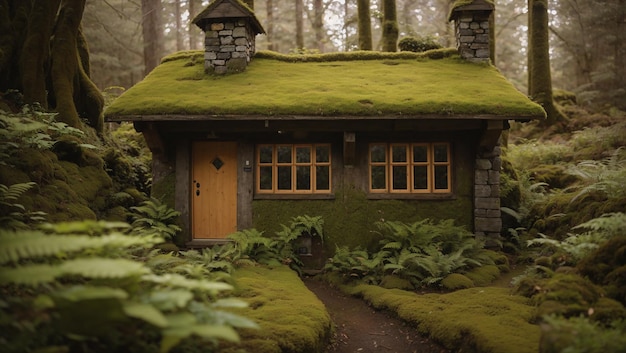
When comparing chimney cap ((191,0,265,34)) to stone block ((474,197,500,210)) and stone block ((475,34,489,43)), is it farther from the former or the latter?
stone block ((474,197,500,210))

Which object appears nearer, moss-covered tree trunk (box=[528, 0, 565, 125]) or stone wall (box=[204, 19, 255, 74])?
stone wall (box=[204, 19, 255, 74])

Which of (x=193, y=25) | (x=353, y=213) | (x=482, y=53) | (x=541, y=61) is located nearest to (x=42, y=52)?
(x=353, y=213)

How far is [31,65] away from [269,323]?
8.04m

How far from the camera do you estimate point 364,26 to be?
15508 mm

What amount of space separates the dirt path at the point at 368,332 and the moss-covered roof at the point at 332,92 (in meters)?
3.89

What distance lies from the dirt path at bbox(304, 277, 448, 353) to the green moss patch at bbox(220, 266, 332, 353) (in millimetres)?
363

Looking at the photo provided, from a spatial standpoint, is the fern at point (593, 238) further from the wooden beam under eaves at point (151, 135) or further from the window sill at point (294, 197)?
the wooden beam under eaves at point (151, 135)

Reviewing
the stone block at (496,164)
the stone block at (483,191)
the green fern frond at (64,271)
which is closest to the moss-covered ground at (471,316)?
the stone block at (483,191)

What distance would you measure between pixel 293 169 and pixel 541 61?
12190 mm

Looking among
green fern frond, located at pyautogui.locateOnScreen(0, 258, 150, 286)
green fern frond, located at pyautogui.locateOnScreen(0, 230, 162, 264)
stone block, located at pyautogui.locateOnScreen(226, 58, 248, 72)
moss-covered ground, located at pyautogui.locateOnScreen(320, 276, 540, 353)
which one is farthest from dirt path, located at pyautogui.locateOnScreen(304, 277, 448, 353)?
stone block, located at pyautogui.locateOnScreen(226, 58, 248, 72)

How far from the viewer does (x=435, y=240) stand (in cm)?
896

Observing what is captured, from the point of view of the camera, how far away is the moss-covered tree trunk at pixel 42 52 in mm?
9031

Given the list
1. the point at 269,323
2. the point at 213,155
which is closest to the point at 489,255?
the point at 269,323

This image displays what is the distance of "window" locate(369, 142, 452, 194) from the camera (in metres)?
9.76
